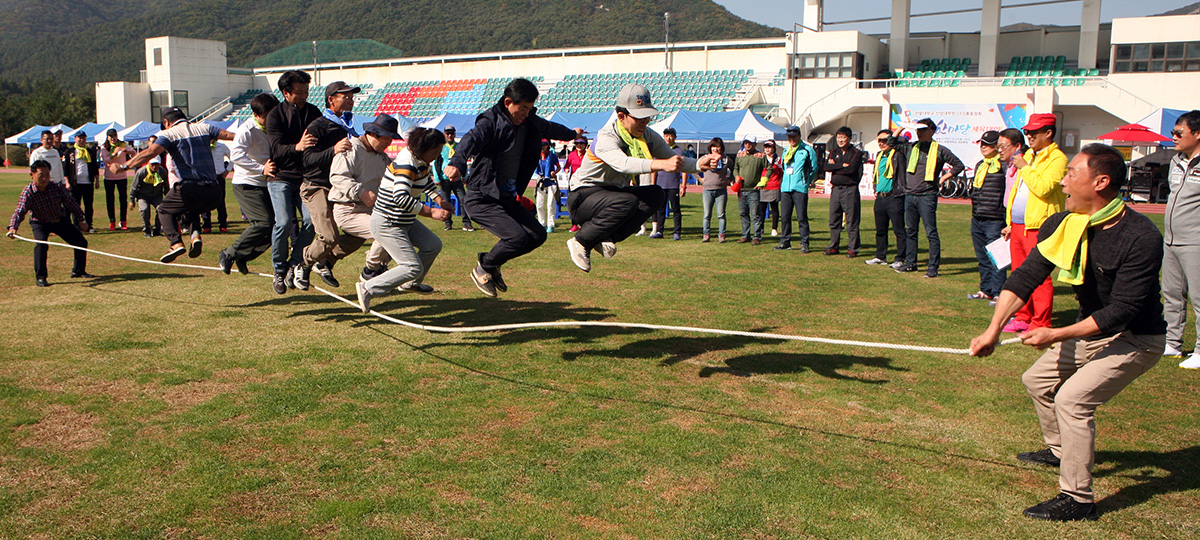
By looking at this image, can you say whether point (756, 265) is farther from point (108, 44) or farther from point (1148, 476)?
point (108, 44)

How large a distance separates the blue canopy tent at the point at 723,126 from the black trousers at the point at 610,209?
23.7m

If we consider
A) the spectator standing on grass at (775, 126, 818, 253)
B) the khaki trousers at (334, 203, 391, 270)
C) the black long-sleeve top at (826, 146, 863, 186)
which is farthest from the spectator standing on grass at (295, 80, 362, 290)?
the spectator standing on grass at (775, 126, 818, 253)

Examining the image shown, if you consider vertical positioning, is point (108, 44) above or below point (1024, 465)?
above

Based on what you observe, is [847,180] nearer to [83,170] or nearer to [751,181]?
[751,181]

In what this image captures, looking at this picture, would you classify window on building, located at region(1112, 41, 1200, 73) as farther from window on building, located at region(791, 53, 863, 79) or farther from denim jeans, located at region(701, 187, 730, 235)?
Answer: denim jeans, located at region(701, 187, 730, 235)

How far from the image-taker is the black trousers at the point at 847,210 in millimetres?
13078

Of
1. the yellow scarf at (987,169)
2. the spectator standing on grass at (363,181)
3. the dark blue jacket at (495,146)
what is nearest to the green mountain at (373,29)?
the yellow scarf at (987,169)

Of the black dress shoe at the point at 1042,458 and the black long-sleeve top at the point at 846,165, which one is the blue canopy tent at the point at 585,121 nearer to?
the black long-sleeve top at the point at 846,165

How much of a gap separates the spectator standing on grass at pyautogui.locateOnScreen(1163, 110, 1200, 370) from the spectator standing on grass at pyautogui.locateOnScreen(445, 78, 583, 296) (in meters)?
5.08

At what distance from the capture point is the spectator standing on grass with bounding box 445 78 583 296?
6914 millimetres

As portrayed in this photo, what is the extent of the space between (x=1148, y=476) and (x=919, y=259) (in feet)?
30.6

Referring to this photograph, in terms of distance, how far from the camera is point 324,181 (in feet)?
26.8

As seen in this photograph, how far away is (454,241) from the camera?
1485 centimetres

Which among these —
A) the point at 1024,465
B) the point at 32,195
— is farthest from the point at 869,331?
the point at 32,195
